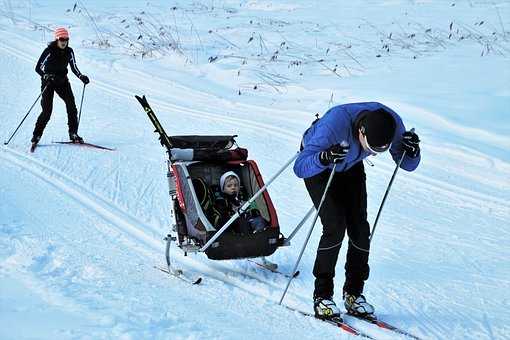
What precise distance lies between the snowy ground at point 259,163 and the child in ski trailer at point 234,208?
41 centimetres

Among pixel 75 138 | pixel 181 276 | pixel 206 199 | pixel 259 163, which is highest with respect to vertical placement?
pixel 206 199

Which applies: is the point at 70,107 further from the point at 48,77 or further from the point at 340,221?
the point at 340,221

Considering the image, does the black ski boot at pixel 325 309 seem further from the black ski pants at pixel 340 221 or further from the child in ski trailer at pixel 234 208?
the child in ski trailer at pixel 234 208

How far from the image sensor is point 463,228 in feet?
22.5

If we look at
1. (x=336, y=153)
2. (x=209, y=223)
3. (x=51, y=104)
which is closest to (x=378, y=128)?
(x=336, y=153)

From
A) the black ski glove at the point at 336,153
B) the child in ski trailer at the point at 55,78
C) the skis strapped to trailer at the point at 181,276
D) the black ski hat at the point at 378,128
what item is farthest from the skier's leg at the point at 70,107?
the black ski hat at the point at 378,128

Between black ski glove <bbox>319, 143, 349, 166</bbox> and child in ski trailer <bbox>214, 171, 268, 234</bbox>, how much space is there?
1374 mm

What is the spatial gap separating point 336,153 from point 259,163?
15.2 ft

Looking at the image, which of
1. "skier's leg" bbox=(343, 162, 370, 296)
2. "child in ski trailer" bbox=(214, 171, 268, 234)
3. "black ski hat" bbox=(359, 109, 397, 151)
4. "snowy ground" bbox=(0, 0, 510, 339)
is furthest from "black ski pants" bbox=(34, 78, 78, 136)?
"black ski hat" bbox=(359, 109, 397, 151)

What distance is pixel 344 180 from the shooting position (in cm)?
471

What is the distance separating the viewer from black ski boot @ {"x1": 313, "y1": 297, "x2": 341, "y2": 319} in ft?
15.4

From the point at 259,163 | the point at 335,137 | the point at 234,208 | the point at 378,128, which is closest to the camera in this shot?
the point at 378,128

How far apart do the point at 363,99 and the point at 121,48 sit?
22.9ft

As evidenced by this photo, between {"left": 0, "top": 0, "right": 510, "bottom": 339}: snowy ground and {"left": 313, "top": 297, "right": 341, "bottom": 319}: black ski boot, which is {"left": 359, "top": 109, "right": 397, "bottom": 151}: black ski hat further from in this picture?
{"left": 0, "top": 0, "right": 510, "bottom": 339}: snowy ground
